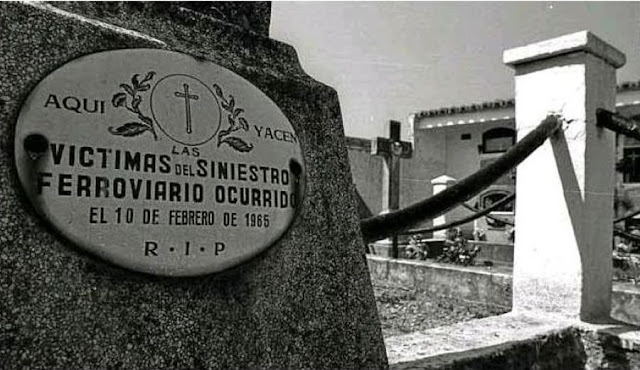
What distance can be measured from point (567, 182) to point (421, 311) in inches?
93.6

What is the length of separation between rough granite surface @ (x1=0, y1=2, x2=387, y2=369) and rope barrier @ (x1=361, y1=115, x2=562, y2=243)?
0.26 m

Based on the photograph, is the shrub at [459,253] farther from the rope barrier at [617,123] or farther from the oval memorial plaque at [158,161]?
the oval memorial plaque at [158,161]

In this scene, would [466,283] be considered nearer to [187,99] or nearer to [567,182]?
[567,182]

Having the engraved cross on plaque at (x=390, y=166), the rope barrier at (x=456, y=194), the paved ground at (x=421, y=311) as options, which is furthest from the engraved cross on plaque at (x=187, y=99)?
the engraved cross on plaque at (x=390, y=166)

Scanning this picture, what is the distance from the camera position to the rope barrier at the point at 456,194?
5.42ft

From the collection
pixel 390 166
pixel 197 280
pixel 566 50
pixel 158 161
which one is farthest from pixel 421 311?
pixel 390 166

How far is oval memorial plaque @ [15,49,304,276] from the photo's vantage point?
3.10 feet

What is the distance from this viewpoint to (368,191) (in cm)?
1597

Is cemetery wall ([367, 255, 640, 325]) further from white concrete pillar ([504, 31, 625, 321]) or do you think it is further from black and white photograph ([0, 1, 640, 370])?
black and white photograph ([0, 1, 640, 370])

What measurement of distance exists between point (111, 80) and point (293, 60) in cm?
60

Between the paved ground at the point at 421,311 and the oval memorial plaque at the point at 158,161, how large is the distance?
2.75 metres

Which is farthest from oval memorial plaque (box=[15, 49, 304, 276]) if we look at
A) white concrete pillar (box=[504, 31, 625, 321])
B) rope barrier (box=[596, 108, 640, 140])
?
rope barrier (box=[596, 108, 640, 140])

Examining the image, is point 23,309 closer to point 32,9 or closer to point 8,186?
point 8,186

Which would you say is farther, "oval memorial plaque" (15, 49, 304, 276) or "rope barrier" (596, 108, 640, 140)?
"rope barrier" (596, 108, 640, 140)
